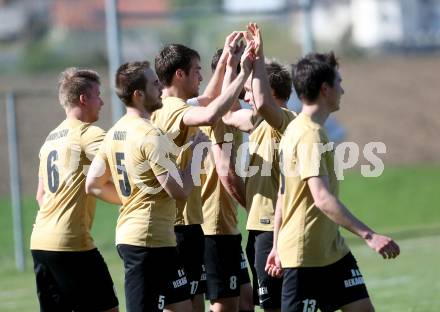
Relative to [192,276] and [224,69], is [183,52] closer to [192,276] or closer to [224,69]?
[224,69]

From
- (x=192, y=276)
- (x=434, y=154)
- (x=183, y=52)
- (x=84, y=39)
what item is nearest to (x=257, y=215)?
(x=192, y=276)

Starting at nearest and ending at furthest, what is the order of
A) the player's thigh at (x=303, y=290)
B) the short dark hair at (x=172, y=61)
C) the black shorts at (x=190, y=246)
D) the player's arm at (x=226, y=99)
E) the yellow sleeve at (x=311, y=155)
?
the yellow sleeve at (x=311, y=155)
the player's thigh at (x=303, y=290)
the player's arm at (x=226, y=99)
the short dark hair at (x=172, y=61)
the black shorts at (x=190, y=246)

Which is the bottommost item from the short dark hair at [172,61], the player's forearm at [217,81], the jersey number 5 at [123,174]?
the jersey number 5 at [123,174]

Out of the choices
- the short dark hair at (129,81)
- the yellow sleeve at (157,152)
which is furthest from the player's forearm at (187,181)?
the short dark hair at (129,81)

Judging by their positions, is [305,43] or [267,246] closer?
[267,246]

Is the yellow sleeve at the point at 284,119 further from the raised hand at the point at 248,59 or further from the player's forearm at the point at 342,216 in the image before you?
the player's forearm at the point at 342,216

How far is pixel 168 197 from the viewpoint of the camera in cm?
738

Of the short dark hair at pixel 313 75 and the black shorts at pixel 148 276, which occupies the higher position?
the short dark hair at pixel 313 75

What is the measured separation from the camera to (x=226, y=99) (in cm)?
718

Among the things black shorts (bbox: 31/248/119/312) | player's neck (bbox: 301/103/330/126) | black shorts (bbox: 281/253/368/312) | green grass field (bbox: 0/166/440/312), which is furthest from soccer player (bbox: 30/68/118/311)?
green grass field (bbox: 0/166/440/312)

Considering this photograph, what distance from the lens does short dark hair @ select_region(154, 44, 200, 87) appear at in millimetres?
8031

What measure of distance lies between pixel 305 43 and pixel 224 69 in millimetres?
10679

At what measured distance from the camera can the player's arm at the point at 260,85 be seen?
7.31 m

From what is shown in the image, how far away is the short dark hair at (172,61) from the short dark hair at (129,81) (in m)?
0.56
